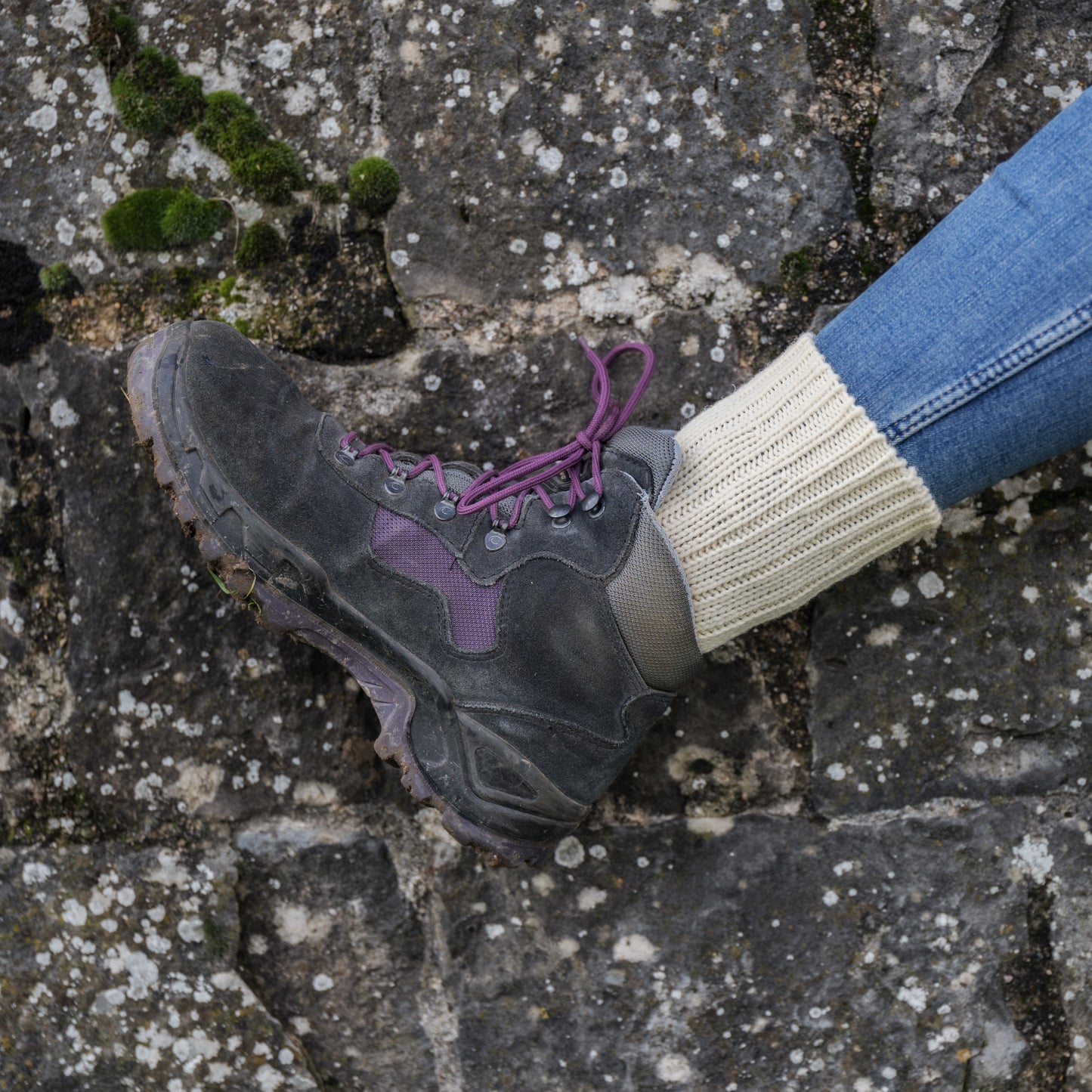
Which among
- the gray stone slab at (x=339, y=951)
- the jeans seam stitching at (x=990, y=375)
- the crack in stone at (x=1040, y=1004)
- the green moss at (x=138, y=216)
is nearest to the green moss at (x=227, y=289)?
the green moss at (x=138, y=216)

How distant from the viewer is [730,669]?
164 cm

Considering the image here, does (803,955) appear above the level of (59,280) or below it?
below

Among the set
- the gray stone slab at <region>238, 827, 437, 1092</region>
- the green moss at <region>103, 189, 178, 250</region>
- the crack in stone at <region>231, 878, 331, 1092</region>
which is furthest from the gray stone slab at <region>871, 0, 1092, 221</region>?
the crack in stone at <region>231, 878, 331, 1092</region>

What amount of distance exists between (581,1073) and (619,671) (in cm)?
87

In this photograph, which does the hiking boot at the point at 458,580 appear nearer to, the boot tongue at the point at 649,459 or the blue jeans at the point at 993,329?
the boot tongue at the point at 649,459

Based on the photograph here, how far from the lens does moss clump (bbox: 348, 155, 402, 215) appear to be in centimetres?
161

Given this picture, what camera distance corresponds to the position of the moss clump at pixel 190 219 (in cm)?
163

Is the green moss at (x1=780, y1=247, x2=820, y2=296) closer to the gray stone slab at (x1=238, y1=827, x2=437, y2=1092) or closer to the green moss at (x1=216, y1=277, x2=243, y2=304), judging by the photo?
Result: the green moss at (x1=216, y1=277, x2=243, y2=304)

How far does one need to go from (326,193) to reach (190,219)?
10.3 inches

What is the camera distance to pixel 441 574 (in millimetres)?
1400

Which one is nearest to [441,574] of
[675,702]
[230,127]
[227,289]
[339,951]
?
[675,702]

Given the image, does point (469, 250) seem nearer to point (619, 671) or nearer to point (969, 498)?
point (619, 671)

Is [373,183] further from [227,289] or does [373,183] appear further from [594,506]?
[594,506]

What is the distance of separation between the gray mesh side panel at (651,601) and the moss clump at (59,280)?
3.94 feet
